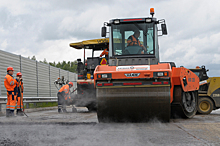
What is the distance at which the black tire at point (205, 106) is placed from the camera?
13.7 m

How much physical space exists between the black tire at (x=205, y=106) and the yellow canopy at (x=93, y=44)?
16.1ft

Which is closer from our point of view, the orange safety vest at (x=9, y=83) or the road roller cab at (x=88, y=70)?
the orange safety vest at (x=9, y=83)

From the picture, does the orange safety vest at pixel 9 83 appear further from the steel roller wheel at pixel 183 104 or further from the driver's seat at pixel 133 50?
the steel roller wheel at pixel 183 104

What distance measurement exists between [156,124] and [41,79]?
15.6 metres

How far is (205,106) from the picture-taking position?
1391 cm

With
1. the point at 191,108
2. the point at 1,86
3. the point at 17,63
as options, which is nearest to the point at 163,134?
the point at 191,108

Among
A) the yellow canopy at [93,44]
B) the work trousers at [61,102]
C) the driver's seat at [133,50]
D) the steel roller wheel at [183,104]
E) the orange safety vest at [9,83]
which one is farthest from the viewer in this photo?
the work trousers at [61,102]

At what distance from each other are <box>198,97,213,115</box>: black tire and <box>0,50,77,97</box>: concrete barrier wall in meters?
5.55

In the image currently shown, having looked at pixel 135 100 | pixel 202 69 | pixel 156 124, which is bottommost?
pixel 156 124

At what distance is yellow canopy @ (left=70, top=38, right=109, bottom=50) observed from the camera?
49.4 ft

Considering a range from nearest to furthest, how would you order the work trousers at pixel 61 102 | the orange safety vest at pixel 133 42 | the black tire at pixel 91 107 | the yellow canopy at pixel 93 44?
the orange safety vest at pixel 133 42
the black tire at pixel 91 107
the yellow canopy at pixel 93 44
the work trousers at pixel 61 102

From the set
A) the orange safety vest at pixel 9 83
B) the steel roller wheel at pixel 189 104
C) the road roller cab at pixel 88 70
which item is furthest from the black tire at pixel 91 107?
the steel roller wheel at pixel 189 104

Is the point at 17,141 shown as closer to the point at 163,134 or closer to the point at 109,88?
the point at 163,134

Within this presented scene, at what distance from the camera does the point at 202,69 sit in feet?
50.3
